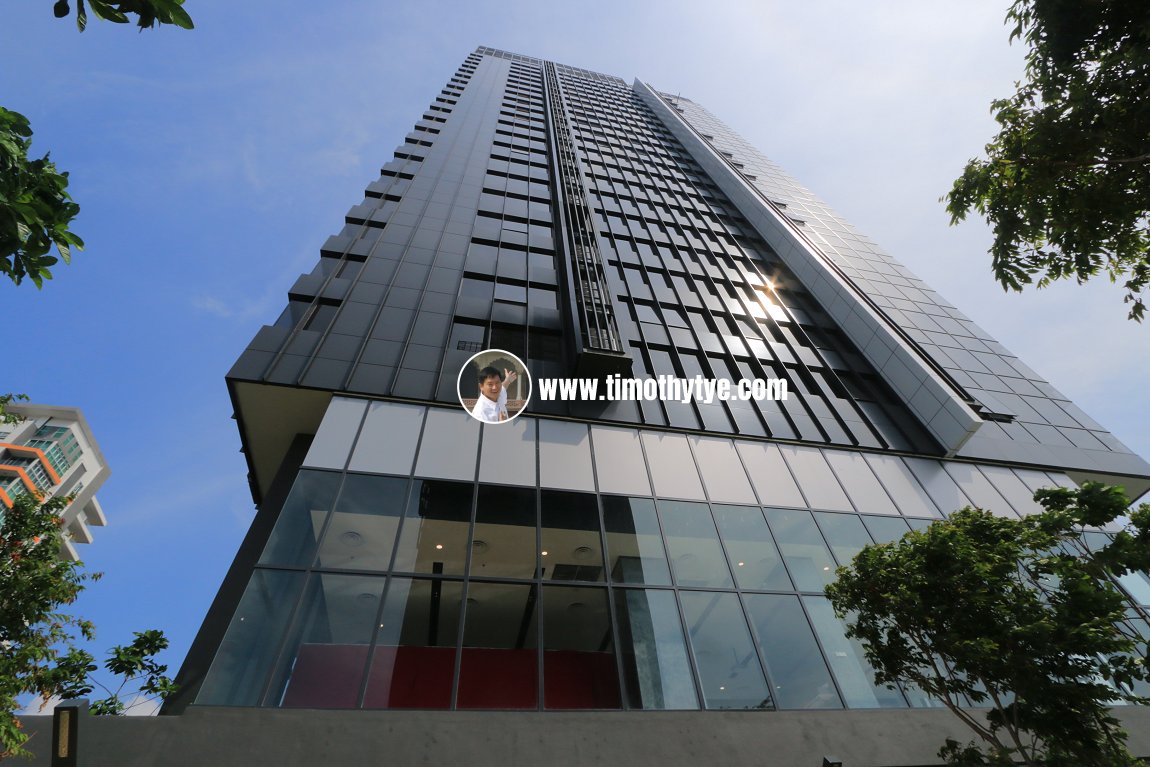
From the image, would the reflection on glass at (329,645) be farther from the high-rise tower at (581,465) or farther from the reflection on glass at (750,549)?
the reflection on glass at (750,549)

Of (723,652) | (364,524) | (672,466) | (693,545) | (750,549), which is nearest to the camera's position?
(723,652)

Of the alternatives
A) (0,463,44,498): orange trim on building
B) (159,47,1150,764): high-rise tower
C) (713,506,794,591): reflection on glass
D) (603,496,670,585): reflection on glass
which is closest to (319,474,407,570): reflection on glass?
(159,47,1150,764): high-rise tower

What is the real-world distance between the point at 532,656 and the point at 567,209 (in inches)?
882

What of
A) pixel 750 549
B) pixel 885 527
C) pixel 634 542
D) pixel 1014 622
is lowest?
pixel 1014 622

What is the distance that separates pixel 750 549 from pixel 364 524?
31.3ft

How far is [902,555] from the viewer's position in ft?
32.3

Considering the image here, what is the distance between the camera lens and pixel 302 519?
11.8m

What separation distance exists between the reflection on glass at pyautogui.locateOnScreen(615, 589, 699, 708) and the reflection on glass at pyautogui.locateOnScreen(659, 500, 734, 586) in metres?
0.86

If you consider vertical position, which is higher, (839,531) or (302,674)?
(839,531)

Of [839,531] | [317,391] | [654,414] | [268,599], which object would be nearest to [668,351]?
[654,414]

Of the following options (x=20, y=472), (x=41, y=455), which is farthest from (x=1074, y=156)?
(x=41, y=455)

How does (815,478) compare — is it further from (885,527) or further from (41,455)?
(41,455)

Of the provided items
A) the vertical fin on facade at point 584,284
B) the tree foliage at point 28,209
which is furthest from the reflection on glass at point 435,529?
the tree foliage at point 28,209

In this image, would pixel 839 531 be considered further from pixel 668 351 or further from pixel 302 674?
pixel 302 674
